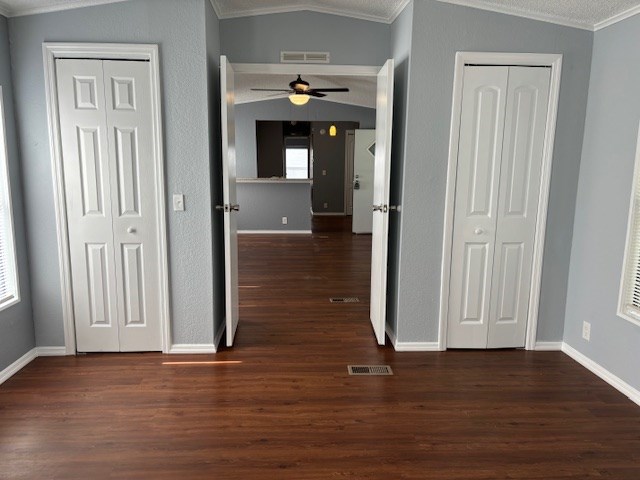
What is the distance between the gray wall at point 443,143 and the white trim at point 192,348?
1.48 meters

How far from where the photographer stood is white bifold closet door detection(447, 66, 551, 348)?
3094mm

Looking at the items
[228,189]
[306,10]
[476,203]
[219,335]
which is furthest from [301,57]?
[219,335]

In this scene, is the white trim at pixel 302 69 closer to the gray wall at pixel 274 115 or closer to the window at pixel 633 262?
the window at pixel 633 262

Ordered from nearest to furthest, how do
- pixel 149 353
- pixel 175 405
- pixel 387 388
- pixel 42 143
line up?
pixel 175 405, pixel 387 388, pixel 42 143, pixel 149 353

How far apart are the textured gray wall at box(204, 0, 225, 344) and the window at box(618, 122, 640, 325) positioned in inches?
110

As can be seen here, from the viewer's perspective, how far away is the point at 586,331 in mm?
3154

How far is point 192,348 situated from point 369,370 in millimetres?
1346

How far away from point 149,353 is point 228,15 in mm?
2705

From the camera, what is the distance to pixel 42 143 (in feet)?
9.88

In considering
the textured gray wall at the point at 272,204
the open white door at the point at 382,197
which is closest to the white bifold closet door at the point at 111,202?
the open white door at the point at 382,197

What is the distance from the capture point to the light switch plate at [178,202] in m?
3.11

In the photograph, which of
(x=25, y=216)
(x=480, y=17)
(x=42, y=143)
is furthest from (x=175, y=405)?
(x=480, y=17)

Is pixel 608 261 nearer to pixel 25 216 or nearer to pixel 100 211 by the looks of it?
pixel 100 211

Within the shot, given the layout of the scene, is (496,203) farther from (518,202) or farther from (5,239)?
(5,239)
